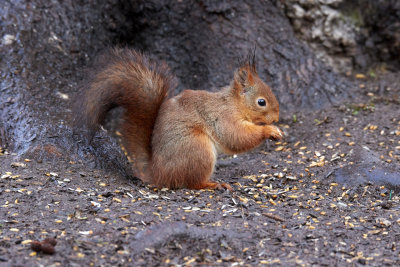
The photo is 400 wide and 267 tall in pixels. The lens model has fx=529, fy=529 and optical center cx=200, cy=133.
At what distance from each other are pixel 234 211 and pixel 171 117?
83 cm

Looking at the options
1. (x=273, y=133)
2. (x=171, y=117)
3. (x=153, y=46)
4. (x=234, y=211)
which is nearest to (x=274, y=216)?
(x=234, y=211)

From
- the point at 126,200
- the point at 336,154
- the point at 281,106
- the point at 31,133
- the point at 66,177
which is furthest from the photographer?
the point at 281,106

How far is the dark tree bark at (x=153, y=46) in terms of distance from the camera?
3943 mm

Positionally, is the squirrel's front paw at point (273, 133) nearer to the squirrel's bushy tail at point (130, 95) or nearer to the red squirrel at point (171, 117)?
the red squirrel at point (171, 117)

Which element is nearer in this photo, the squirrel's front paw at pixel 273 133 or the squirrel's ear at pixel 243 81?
the squirrel's front paw at pixel 273 133

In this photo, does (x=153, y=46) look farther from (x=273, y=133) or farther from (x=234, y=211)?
(x=234, y=211)

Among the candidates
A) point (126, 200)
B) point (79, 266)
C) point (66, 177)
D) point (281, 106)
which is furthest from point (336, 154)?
point (79, 266)

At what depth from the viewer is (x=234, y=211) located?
3.07 metres

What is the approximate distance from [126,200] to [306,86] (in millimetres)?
2470

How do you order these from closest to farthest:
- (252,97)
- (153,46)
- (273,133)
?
(273,133)
(252,97)
(153,46)

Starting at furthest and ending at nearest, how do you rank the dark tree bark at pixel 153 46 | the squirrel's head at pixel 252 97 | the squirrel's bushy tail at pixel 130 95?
the dark tree bark at pixel 153 46 → the squirrel's head at pixel 252 97 → the squirrel's bushy tail at pixel 130 95

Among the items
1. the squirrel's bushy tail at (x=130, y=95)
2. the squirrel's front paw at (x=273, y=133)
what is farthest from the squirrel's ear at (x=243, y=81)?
the squirrel's bushy tail at (x=130, y=95)

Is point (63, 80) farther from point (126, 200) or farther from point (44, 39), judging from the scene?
point (126, 200)

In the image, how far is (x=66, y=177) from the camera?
11.1 feet
